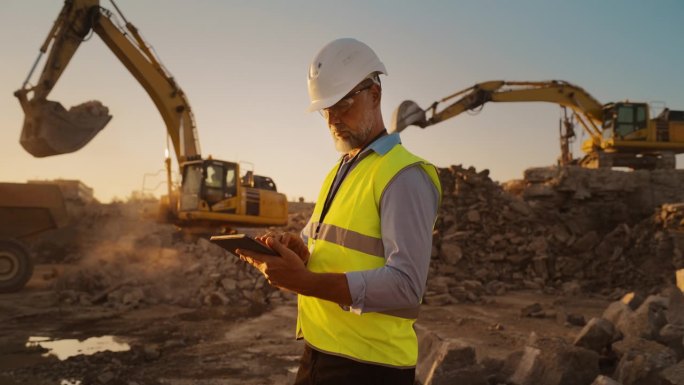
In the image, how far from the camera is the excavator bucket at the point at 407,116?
14.5 meters

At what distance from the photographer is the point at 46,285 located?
11914 millimetres

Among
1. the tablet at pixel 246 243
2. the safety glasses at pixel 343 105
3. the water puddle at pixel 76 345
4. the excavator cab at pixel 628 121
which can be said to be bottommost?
the water puddle at pixel 76 345

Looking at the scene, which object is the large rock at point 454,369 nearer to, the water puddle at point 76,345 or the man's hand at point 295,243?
the man's hand at point 295,243

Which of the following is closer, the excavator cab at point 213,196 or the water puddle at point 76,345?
the water puddle at point 76,345

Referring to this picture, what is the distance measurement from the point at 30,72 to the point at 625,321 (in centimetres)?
1191

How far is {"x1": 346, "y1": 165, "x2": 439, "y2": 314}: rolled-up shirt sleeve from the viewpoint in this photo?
1378mm

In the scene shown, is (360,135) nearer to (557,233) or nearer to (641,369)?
(641,369)

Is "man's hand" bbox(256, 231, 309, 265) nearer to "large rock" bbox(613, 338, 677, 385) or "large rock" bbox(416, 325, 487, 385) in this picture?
"large rock" bbox(416, 325, 487, 385)

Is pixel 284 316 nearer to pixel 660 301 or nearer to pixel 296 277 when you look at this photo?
pixel 660 301

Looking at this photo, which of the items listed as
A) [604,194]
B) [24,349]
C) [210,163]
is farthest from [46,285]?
[604,194]

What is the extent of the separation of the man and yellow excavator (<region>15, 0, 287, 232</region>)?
9.72 metres

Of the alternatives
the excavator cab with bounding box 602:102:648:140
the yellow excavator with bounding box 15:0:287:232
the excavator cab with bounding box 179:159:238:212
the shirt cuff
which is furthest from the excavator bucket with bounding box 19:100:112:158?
the excavator cab with bounding box 602:102:648:140

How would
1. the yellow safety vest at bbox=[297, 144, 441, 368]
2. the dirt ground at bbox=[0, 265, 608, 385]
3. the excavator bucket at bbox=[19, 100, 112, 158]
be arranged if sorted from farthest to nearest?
the excavator bucket at bbox=[19, 100, 112, 158], the dirt ground at bbox=[0, 265, 608, 385], the yellow safety vest at bbox=[297, 144, 441, 368]

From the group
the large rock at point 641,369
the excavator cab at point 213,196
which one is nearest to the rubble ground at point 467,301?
the large rock at point 641,369
